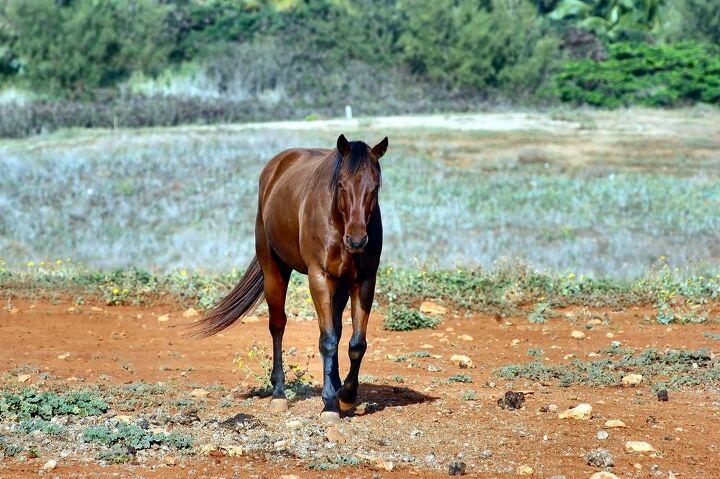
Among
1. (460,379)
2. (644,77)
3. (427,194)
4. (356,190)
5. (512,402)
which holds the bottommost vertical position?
(427,194)

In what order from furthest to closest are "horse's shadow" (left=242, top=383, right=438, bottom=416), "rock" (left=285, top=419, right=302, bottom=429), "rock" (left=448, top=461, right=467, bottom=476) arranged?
"horse's shadow" (left=242, top=383, right=438, bottom=416), "rock" (left=285, top=419, right=302, bottom=429), "rock" (left=448, top=461, right=467, bottom=476)

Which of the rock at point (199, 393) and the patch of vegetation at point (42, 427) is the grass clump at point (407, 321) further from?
the patch of vegetation at point (42, 427)

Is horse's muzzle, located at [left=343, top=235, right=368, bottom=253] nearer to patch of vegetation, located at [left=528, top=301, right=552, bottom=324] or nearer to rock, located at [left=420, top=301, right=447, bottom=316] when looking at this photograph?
patch of vegetation, located at [left=528, top=301, right=552, bottom=324]

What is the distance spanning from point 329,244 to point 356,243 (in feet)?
1.77

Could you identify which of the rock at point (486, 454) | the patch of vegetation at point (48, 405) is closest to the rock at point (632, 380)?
the rock at point (486, 454)

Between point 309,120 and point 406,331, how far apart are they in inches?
981

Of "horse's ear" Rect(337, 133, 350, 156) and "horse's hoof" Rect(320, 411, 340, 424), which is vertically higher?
"horse's ear" Rect(337, 133, 350, 156)

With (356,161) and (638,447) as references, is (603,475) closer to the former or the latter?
(638,447)

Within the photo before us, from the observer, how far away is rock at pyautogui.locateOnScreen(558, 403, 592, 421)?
726 cm

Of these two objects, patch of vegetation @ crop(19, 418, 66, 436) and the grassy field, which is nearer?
patch of vegetation @ crop(19, 418, 66, 436)

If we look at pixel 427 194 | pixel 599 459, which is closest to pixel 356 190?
pixel 599 459

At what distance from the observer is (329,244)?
738 centimetres

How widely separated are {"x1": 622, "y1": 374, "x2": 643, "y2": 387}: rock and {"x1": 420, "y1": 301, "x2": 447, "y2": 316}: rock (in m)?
3.58

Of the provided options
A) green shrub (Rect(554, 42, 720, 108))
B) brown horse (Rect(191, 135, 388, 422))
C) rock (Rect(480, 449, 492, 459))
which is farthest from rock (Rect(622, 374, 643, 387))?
green shrub (Rect(554, 42, 720, 108))
